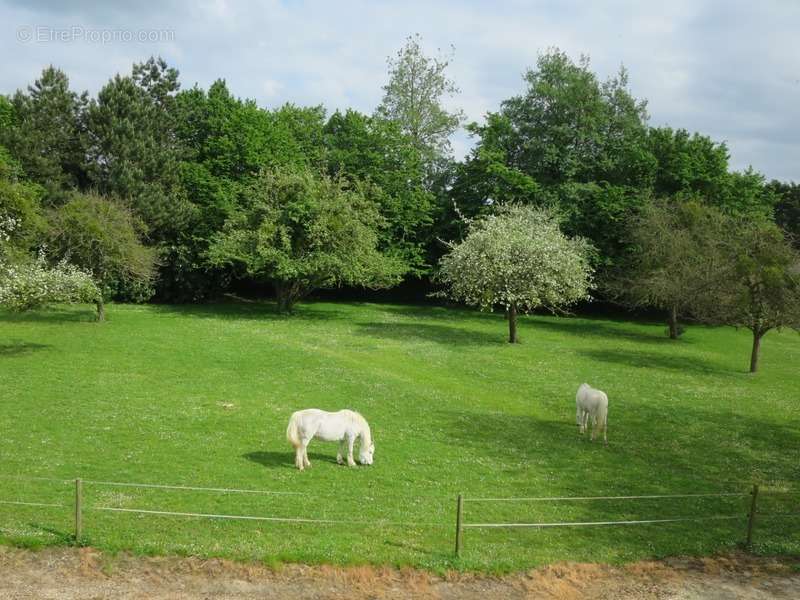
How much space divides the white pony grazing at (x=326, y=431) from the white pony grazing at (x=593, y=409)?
30.9 ft

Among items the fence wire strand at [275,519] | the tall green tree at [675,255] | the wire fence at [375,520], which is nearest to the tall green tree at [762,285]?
the tall green tree at [675,255]

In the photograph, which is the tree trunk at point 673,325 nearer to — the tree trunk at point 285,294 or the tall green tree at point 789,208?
the tree trunk at point 285,294

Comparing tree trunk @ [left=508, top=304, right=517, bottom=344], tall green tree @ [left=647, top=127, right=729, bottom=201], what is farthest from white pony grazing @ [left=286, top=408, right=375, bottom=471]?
tall green tree @ [left=647, top=127, right=729, bottom=201]

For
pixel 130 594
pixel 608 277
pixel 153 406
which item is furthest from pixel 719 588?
pixel 608 277

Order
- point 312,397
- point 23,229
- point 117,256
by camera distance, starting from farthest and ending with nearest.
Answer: point 117,256 → point 23,229 → point 312,397

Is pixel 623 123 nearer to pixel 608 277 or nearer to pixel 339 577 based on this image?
pixel 608 277

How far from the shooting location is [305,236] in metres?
57.3

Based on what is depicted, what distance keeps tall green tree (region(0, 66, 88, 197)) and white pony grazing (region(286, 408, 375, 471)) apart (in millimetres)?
50629

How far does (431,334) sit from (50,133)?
137 feet

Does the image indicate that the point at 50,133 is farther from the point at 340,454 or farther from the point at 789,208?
the point at 789,208

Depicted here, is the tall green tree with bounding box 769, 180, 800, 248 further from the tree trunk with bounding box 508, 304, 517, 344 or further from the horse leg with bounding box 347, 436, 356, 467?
the horse leg with bounding box 347, 436, 356, 467

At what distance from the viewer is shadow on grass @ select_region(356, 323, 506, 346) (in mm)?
48688

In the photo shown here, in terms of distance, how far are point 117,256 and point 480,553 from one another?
40415 mm

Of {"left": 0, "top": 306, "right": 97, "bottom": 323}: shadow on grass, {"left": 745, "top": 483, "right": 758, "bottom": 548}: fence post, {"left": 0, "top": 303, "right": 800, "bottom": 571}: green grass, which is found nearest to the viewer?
{"left": 0, "top": 303, "right": 800, "bottom": 571}: green grass
